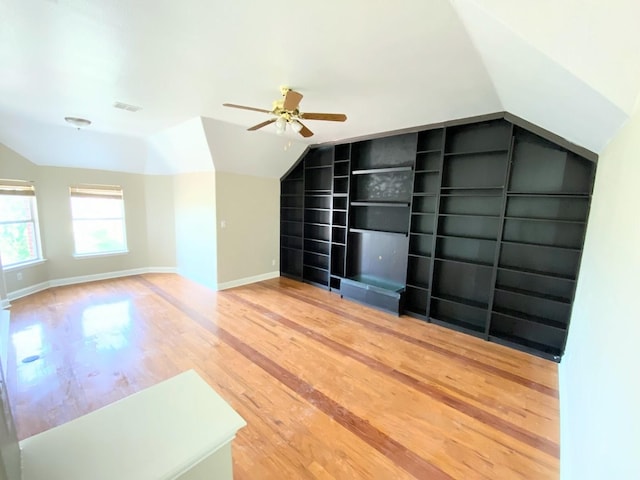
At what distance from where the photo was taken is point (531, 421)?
2.19 meters

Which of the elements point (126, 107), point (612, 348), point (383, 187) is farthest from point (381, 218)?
point (126, 107)

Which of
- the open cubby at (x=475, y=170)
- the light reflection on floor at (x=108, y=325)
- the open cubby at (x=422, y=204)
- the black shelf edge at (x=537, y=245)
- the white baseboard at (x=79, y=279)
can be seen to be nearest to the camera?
the black shelf edge at (x=537, y=245)

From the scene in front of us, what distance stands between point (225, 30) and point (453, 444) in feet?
10.7

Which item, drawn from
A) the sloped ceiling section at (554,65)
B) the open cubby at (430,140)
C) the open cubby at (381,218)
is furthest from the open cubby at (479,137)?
the sloped ceiling section at (554,65)

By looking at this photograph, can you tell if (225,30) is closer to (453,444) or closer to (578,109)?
(578,109)

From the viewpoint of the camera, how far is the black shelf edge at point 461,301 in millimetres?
3547

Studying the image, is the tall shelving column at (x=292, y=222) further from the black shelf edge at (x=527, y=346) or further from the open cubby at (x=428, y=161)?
the black shelf edge at (x=527, y=346)

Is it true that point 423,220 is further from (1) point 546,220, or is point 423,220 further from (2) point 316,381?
(2) point 316,381

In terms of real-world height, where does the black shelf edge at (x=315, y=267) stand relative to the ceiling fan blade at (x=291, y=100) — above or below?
below

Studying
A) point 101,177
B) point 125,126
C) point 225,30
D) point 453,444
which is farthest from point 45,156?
point 453,444

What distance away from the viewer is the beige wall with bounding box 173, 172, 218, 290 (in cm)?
496

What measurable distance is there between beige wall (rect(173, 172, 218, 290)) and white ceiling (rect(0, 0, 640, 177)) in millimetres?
1491

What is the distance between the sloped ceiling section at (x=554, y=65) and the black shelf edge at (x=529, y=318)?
194cm

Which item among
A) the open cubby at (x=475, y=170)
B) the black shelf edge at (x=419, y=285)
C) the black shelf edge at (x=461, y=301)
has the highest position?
the open cubby at (x=475, y=170)
